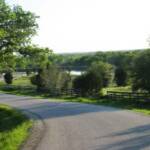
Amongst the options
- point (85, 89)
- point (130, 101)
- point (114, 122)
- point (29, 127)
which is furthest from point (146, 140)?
point (85, 89)

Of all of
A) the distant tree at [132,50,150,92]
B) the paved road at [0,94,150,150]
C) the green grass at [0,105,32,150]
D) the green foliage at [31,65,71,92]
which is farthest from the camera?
the green foliage at [31,65,71,92]

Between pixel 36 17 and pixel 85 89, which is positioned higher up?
pixel 36 17

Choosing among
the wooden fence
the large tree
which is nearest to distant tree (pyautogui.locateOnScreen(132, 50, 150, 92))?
the wooden fence

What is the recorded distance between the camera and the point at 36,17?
38.8 metres

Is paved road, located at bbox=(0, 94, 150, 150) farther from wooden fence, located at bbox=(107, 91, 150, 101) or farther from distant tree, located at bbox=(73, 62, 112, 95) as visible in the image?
distant tree, located at bbox=(73, 62, 112, 95)

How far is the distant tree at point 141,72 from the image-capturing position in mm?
43125

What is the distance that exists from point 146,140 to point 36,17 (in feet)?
80.8

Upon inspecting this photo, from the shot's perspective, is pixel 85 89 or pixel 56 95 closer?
pixel 56 95

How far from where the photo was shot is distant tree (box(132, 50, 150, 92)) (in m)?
43.1

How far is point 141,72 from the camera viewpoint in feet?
143

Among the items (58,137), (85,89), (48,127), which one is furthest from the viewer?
(85,89)

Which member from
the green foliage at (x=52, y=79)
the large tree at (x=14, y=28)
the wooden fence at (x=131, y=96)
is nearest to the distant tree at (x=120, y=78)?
the green foliage at (x=52, y=79)

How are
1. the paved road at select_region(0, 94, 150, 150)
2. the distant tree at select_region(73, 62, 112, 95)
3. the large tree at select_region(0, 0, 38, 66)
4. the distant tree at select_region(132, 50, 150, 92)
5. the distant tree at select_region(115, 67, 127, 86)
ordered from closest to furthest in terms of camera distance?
1. the paved road at select_region(0, 94, 150, 150)
2. the large tree at select_region(0, 0, 38, 66)
3. the distant tree at select_region(132, 50, 150, 92)
4. the distant tree at select_region(73, 62, 112, 95)
5. the distant tree at select_region(115, 67, 127, 86)

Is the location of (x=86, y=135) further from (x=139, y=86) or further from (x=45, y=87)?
(x=45, y=87)
